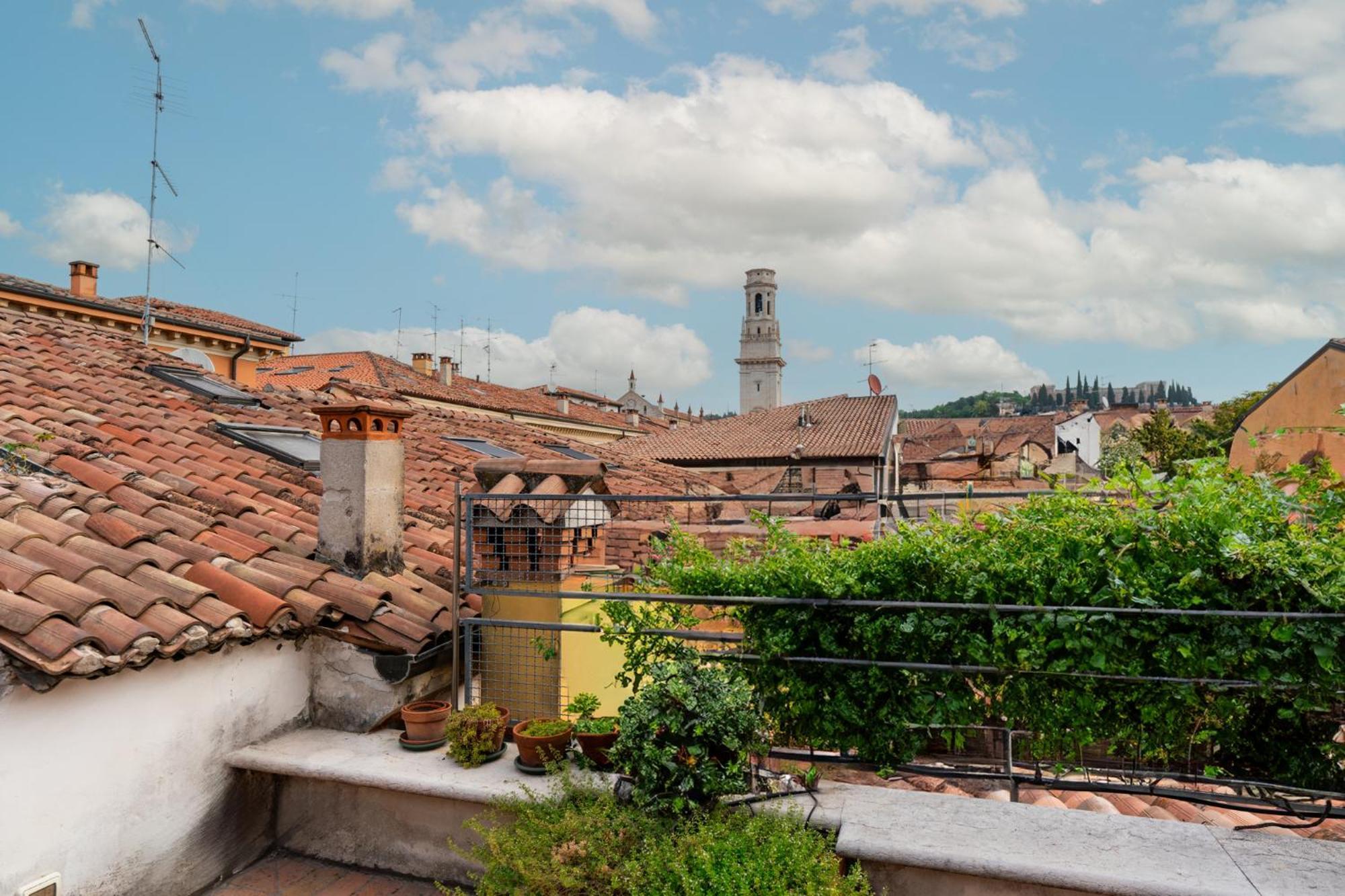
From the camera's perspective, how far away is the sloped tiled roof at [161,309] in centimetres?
1441

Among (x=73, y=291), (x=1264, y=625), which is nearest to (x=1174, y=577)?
(x=1264, y=625)

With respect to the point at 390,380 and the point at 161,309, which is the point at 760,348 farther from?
the point at 161,309

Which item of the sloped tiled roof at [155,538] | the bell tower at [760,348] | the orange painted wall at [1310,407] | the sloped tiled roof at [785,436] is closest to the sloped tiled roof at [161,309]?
the sloped tiled roof at [155,538]

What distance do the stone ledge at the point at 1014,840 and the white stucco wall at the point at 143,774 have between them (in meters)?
0.21

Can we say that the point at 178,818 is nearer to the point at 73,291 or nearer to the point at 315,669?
the point at 315,669

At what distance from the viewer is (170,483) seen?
16.8ft

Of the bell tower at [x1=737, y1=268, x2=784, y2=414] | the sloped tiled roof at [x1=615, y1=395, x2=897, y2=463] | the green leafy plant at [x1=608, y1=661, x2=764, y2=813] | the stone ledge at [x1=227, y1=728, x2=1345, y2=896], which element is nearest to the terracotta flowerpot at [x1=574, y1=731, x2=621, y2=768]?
the stone ledge at [x1=227, y1=728, x2=1345, y2=896]

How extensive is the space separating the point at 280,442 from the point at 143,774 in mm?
4223

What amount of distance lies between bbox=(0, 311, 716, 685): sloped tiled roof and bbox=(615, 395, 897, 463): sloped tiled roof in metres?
21.1

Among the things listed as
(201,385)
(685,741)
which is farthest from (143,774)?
(201,385)

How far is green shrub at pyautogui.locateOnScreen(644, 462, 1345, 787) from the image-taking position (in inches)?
114

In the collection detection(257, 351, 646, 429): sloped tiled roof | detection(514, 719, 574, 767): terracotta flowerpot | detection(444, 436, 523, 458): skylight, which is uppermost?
detection(257, 351, 646, 429): sloped tiled roof

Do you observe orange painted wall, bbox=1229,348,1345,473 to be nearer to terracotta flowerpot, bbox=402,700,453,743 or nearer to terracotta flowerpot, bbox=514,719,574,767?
terracotta flowerpot, bbox=514,719,574,767

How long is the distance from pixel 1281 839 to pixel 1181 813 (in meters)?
0.95
